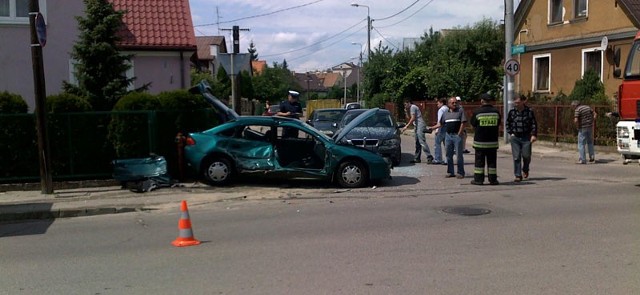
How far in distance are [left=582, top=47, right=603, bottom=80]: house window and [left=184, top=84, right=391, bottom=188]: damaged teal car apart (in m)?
17.2

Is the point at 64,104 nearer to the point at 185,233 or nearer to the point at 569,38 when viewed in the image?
the point at 185,233

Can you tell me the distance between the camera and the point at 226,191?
12070 mm

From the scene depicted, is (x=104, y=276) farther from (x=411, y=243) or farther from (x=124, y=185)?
(x=124, y=185)

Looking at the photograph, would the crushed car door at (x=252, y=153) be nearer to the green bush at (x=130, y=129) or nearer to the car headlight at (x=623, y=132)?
the green bush at (x=130, y=129)

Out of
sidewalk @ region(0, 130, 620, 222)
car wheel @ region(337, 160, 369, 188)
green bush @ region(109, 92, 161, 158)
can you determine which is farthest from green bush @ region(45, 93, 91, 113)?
car wheel @ region(337, 160, 369, 188)

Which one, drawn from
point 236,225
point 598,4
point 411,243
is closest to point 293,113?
point 236,225

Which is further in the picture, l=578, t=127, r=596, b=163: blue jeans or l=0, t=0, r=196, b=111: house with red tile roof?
l=0, t=0, r=196, b=111: house with red tile roof

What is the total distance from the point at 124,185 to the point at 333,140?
14.1 feet

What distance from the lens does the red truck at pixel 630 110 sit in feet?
38.0

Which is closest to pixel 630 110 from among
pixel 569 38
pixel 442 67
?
pixel 569 38

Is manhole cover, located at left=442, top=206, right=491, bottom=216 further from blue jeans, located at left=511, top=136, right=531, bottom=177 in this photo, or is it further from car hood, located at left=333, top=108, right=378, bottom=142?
car hood, located at left=333, top=108, right=378, bottom=142

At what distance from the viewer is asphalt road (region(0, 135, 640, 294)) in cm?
586

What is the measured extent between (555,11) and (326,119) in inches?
578

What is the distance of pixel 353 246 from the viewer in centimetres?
735
